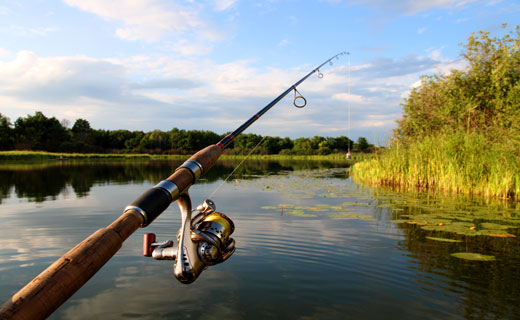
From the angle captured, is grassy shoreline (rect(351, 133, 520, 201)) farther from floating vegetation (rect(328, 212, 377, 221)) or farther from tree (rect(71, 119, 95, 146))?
tree (rect(71, 119, 95, 146))

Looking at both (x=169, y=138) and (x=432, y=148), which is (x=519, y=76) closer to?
(x=432, y=148)

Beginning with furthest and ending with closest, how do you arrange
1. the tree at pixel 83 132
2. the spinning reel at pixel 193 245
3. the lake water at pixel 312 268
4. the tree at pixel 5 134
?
the tree at pixel 83 132
the tree at pixel 5 134
the lake water at pixel 312 268
the spinning reel at pixel 193 245

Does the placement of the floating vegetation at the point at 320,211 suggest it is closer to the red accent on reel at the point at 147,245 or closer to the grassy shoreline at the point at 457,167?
the grassy shoreline at the point at 457,167

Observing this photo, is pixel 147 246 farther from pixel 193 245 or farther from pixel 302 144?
pixel 302 144

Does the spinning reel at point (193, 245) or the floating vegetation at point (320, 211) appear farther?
the floating vegetation at point (320, 211)

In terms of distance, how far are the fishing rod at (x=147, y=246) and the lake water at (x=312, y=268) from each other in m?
0.94

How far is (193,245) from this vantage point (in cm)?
225

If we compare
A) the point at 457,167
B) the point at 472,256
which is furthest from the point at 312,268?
the point at 457,167

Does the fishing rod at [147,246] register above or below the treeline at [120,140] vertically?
A: below

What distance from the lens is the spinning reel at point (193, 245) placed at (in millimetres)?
2201

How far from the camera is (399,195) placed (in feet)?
34.0

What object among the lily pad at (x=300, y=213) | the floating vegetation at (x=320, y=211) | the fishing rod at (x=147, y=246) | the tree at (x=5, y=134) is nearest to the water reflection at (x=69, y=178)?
the floating vegetation at (x=320, y=211)

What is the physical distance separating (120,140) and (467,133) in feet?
273

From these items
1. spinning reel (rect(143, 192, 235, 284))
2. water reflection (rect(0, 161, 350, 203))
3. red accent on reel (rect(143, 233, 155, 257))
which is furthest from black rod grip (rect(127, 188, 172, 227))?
water reflection (rect(0, 161, 350, 203))
